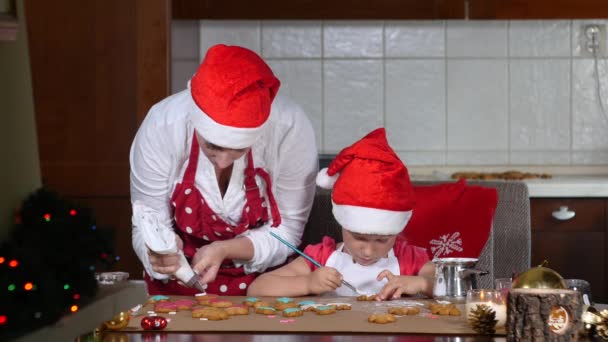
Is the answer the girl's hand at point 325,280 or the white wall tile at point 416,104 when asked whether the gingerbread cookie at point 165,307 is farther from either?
the white wall tile at point 416,104

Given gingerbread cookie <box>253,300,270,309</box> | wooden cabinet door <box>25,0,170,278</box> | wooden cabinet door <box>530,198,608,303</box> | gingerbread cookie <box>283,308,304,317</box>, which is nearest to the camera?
gingerbread cookie <box>283,308,304,317</box>

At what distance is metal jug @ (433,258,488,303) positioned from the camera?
2.04 meters

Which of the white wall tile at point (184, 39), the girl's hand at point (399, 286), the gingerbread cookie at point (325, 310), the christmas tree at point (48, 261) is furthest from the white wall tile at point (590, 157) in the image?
the christmas tree at point (48, 261)

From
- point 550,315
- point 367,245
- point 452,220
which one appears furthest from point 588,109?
point 550,315

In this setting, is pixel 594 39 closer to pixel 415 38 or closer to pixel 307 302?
pixel 415 38

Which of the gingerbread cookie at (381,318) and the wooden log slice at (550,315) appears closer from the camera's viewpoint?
the wooden log slice at (550,315)

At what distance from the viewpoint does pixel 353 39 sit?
4055 mm

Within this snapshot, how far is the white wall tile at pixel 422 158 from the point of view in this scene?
13.3 ft

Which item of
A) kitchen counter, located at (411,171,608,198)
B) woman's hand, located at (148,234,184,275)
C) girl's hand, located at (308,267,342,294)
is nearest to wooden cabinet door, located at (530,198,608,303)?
kitchen counter, located at (411,171,608,198)

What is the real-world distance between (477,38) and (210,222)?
1928 millimetres

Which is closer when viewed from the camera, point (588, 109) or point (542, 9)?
point (542, 9)

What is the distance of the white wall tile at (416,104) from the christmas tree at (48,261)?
3218 millimetres

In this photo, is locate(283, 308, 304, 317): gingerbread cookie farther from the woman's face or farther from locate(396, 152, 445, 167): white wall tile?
locate(396, 152, 445, 167): white wall tile

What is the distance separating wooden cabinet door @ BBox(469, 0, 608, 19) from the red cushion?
1184 mm
